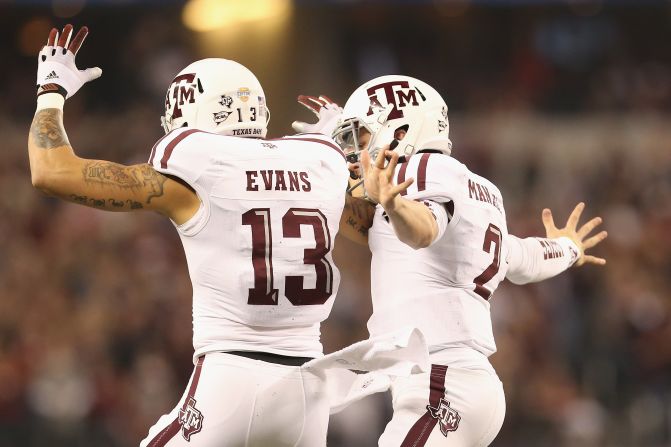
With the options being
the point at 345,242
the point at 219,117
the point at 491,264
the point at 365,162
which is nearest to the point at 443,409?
the point at 491,264

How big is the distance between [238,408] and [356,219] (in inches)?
49.6

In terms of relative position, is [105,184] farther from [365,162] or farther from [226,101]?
[365,162]

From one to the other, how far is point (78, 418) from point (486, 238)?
5621 mm

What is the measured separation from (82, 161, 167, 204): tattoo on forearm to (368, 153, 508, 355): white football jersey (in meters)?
0.98

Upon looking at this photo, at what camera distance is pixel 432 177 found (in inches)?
190

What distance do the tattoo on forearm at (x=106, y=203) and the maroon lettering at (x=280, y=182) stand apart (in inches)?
20.1

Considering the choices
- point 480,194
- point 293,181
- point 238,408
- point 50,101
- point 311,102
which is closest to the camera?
point 238,408

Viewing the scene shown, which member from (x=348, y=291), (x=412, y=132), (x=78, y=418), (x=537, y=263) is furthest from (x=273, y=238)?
(x=348, y=291)

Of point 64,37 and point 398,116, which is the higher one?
point 64,37

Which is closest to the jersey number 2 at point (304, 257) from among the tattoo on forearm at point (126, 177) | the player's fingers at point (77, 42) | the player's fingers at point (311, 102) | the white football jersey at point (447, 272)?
the tattoo on forearm at point (126, 177)

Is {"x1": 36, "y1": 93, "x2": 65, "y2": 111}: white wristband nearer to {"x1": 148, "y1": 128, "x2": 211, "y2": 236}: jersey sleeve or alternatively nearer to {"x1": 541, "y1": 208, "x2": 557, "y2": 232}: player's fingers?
{"x1": 148, "y1": 128, "x2": 211, "y2": 236}: jersey sleeve

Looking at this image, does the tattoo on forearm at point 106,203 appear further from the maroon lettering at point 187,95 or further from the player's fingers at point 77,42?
the player's fingers at point 77,42

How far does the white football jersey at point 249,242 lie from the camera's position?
4461 millimetres

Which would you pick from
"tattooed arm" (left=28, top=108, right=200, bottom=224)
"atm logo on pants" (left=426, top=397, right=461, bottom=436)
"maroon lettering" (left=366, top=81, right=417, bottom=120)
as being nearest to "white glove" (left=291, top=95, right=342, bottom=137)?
"maroon lettering" (left=366, top=81, right=417, bottom=120)
